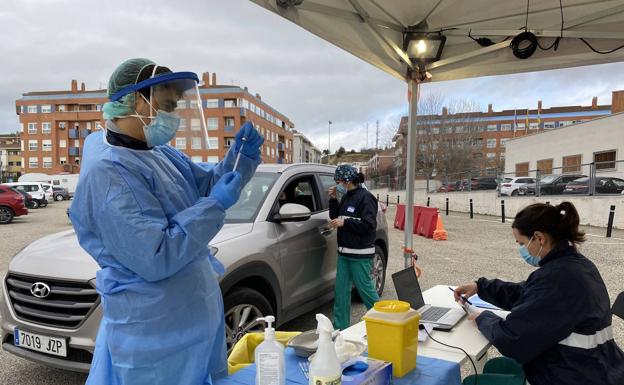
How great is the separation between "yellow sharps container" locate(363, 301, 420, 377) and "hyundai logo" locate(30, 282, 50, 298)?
244cm

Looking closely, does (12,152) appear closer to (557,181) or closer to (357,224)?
(557,181)

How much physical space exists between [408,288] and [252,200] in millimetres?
1829

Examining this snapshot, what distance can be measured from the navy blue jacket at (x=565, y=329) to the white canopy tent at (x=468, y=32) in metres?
2.32

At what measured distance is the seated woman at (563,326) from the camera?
1.90m

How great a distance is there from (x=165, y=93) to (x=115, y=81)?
19 centimetres

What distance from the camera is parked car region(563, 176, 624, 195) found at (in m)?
15.0

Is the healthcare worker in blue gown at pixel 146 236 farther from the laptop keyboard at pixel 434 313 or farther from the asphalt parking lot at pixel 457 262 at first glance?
the asphalt parking lot at pixel 457 262

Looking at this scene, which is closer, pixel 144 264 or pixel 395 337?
pixel 144 264

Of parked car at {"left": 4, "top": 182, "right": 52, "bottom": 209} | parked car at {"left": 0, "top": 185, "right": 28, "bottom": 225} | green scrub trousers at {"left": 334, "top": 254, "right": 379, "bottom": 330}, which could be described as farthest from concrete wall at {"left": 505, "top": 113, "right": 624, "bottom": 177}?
parked car at {"left": 4, "top": 182, "right": 52, "bottom": 209}

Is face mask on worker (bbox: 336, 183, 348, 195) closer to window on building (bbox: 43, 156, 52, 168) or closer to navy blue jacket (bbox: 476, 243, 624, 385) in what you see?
navy blue jacket (bbox: 476, 243, 624, 385)

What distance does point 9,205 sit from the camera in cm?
1784

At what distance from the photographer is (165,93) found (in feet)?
5.46

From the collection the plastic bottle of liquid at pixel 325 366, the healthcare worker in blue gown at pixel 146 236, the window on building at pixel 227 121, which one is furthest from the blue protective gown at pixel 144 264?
the window on building at pixel 227 121

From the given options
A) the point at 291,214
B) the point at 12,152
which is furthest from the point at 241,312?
the point at 12,152
